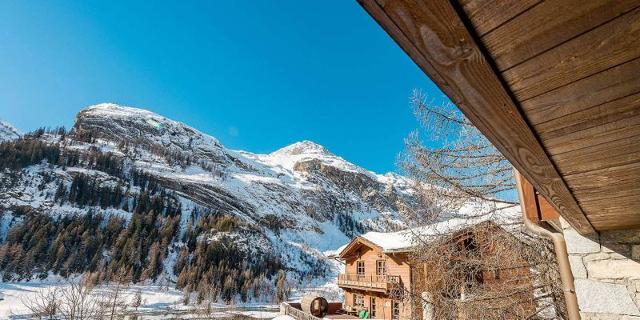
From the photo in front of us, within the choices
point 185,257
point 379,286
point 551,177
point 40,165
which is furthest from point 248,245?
point 551,177

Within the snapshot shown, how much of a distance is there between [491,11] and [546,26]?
193 mm

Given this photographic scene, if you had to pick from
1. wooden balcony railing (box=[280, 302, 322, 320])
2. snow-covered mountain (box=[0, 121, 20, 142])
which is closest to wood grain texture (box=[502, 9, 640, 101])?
wooden balcony railing (box=[280, 302, 322, 320])

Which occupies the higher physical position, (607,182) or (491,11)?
(491,11)

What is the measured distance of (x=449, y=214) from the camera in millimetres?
6777

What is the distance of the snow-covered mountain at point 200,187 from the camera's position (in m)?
57.0

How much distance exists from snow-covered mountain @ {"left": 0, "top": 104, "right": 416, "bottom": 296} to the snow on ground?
9507 mm

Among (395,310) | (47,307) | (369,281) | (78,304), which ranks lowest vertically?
(395,310)

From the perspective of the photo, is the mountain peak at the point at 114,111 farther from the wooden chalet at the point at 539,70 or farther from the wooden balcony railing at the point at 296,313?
the wooden chalet at the point at 539,70

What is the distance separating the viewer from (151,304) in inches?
1335

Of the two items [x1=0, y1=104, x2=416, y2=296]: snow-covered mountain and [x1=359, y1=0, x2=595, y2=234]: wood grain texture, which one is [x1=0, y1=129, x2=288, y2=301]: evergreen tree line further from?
[x1=359, y1=0, x2=595, y2=234]: wood grain texture

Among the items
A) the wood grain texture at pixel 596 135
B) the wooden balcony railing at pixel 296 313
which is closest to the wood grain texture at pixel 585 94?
the wood grain texture at pixel 596 135

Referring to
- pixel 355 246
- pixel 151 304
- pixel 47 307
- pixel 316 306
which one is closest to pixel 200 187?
pixel 151 304

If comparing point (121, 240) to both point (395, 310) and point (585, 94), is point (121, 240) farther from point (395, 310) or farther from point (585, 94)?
point (585, 94)

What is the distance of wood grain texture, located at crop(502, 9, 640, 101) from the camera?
883 millimetres
